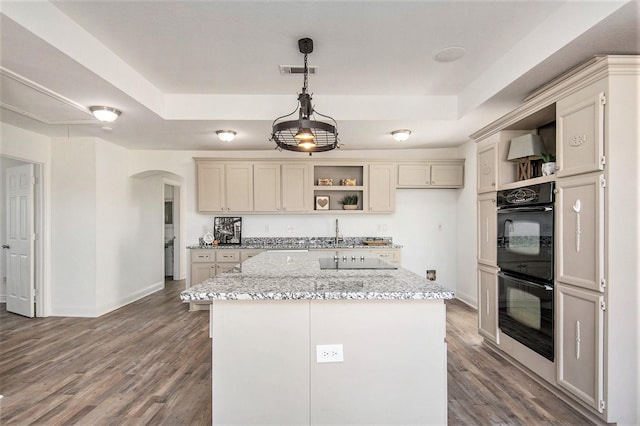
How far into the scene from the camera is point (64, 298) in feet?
14.9

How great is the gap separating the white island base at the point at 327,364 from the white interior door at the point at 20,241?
4.26 m

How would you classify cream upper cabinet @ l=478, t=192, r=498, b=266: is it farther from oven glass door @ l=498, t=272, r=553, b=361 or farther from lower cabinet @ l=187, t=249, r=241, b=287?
lower cabinet @ l=187, t=249, r=241, b=287

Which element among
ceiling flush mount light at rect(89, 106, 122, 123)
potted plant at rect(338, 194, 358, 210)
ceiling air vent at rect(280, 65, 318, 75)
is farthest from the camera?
potted plant at rect(338, 194, 358, 210)

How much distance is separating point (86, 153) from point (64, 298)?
79.8 inches

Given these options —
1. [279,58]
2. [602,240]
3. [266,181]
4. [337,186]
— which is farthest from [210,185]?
[602,240]

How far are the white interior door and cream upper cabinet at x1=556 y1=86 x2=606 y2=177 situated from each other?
5.99m

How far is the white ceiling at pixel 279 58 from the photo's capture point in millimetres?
2176

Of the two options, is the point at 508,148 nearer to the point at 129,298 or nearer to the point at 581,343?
the point at 581,343

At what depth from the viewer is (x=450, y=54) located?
9.27 feet

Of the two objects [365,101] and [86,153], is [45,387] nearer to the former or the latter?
[86,153]

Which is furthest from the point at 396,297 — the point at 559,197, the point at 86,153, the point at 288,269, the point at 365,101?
the point at 86,153

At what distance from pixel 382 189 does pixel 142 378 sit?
3.95m

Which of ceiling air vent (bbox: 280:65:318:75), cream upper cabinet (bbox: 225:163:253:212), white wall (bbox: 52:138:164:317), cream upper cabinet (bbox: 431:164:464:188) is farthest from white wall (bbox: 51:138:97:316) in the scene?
cream upper cabinet (bbox: 431:164:464:188)

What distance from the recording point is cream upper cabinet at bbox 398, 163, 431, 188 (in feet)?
17.3
